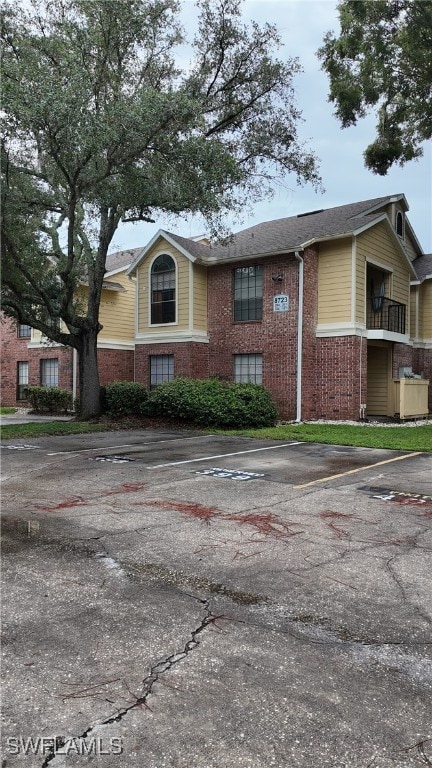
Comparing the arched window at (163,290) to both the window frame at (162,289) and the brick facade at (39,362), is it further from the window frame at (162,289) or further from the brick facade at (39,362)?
the brick facade at (39,362)

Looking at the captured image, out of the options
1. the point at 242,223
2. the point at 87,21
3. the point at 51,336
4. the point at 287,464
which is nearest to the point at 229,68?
the point at 242,223

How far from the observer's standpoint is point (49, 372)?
23859 millimetres

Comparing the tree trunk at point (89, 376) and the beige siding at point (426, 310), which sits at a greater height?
the beige siding at point (426, 310)

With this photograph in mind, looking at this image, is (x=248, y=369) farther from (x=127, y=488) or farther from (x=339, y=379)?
(x=127, y=488)

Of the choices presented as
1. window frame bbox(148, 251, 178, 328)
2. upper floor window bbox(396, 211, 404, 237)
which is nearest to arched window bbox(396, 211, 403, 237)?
upper floor window bbox(396, 211, 404, 237)

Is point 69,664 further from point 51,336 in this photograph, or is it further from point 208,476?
point 51,336

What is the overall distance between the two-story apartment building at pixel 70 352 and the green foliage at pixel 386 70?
37.5 ft

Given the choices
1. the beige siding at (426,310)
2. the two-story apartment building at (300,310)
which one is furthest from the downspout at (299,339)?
the beige siding at (426,310)

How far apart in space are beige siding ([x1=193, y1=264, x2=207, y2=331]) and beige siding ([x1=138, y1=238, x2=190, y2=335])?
0.30m

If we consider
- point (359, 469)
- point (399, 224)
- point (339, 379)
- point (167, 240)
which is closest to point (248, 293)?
point (167, 240)

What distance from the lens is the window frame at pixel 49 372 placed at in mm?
23547

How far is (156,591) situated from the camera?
3490 millimetres

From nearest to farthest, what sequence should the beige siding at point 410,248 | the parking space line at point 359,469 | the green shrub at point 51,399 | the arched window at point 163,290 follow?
the parking space line at point 359,469
the arched window at point 163,290
the green shrub at point 51,399
the beige siding at point 410,248

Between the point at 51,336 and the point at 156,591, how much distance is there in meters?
14.0
